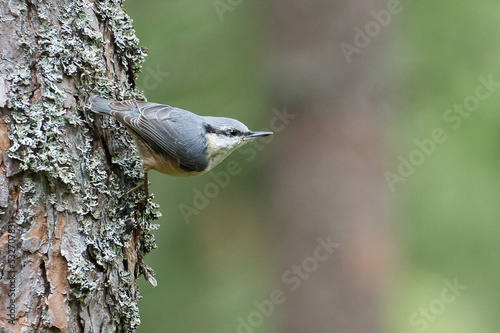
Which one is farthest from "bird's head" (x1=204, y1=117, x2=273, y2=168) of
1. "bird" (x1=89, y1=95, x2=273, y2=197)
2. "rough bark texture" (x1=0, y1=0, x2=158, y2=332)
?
"rough bark texture" (x1=0, y1=0, x2=158, y2=332)

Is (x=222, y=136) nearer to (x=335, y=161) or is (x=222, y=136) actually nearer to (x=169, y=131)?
(x=169, y=131)

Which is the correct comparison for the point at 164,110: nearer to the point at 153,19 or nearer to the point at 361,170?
the point at 361,170

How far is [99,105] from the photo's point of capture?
2.26 m

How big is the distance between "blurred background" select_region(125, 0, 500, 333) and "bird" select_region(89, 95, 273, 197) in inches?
41.3

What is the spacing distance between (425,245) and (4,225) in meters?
4.54

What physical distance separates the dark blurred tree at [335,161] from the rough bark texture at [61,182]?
188 centimetres

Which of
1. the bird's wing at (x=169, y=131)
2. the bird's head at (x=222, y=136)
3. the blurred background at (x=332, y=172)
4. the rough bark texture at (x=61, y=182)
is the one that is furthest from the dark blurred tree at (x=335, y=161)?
the rough bark texture at (x=61, y=182)

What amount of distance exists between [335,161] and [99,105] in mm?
2195

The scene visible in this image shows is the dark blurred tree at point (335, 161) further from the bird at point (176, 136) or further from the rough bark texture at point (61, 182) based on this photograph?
the rough bark texture at point (61, 182)

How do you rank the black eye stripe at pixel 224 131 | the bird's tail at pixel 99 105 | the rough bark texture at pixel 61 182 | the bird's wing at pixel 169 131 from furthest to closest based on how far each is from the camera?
1. the black eye stripe at pixel 224 131
2. the bird's wing at pixel 169 131
3. the bird's tail at pixel 99 105
4. the rough bark texture at pixel 61 182

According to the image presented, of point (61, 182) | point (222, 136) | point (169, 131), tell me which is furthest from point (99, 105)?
point (222, 136)

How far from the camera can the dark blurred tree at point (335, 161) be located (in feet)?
13.1

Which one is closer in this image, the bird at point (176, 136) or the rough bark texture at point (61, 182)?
the rough bark texture at point (61, 182)

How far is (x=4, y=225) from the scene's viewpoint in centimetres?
195
